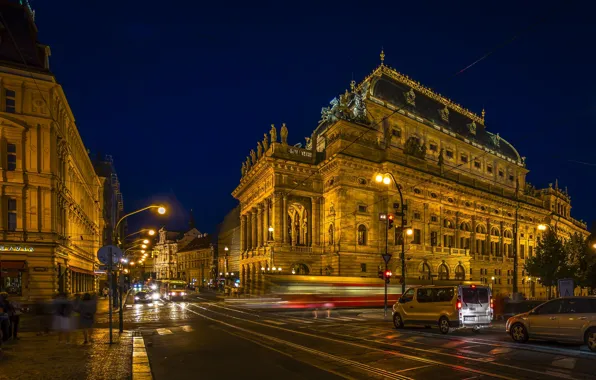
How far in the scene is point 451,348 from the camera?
13.2m

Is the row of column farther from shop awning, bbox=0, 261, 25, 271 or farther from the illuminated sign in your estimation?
shop awning, bbox=0, 261, 25, 271

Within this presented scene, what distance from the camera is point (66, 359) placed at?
1065 centimetres

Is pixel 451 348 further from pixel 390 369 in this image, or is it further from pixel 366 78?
pixel 366 78

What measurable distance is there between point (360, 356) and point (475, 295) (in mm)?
7564

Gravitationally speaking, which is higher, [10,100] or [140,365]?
[10,100]

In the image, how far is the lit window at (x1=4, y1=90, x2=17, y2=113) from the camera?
29.4 meters

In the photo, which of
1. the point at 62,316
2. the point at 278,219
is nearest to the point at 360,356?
the point at 62,316

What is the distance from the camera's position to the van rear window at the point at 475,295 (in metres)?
16.8

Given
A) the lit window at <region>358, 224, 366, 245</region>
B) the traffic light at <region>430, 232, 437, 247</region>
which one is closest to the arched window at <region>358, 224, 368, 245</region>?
the lit window at <region>358, 224, 366, 245</region>

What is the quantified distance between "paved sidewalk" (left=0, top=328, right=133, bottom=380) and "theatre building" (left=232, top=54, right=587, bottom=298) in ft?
94.5

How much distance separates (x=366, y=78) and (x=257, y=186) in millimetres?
21560

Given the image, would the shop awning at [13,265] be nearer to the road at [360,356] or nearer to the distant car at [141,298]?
the road at [360,356]

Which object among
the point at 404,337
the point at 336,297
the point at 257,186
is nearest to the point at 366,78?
the point at 257,186

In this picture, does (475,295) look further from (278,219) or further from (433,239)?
(433,239)
